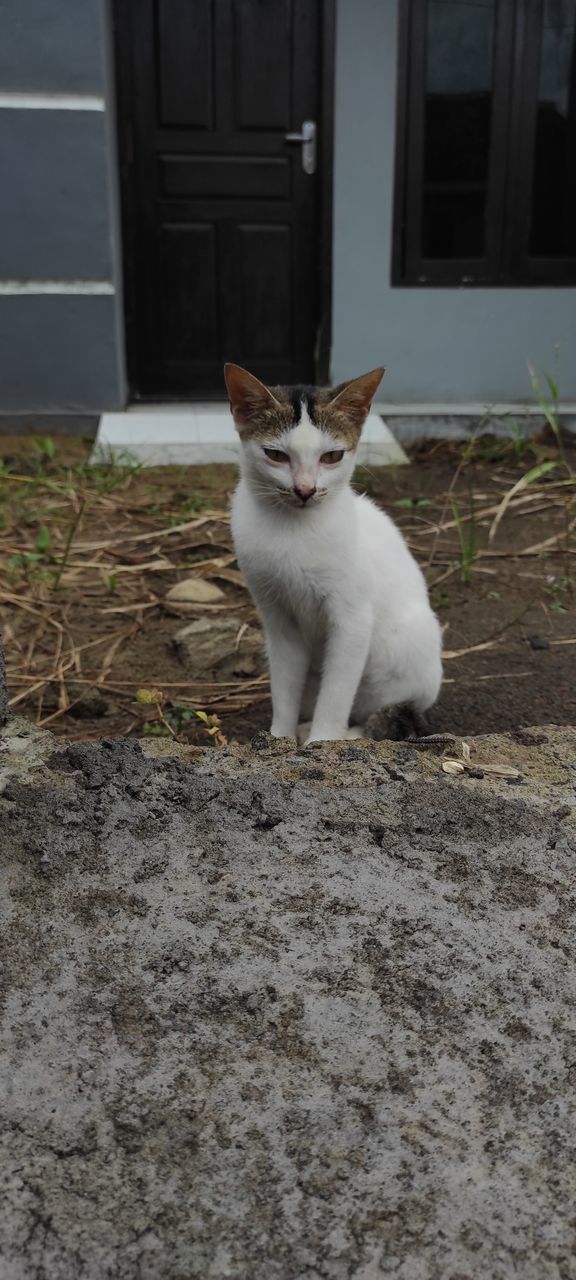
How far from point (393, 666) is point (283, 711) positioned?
28cm

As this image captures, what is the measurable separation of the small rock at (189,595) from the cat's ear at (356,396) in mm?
1462

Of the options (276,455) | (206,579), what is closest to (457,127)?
(206,579)

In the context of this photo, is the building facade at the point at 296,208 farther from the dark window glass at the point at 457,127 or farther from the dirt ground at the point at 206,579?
the dirt ground at the point at 206,579

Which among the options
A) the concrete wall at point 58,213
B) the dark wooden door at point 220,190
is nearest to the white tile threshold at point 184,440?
the concrete wall at point 58,213

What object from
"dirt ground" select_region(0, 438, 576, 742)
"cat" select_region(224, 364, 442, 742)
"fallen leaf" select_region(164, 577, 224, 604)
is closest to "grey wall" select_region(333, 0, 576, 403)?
"dirt ground" select_region(0, 438, 576, 742)

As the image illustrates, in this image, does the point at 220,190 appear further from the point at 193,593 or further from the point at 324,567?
the point at 324,567

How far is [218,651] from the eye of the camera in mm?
3010

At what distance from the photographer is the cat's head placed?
1.95m

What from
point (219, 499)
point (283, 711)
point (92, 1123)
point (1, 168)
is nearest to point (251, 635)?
point (283, 711)

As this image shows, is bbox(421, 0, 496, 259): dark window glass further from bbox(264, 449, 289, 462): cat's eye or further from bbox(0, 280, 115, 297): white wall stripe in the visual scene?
bbox(264, 449, 289, 462): cat's eye

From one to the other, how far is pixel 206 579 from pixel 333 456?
1.74 metres

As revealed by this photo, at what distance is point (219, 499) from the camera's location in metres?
4.54

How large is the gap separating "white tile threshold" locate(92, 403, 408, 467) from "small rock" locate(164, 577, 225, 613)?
1.61 m

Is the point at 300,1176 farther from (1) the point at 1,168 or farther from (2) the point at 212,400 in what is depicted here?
(2) the point at 212,400
